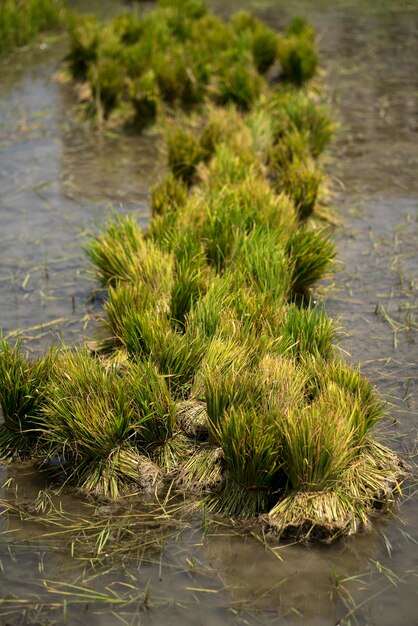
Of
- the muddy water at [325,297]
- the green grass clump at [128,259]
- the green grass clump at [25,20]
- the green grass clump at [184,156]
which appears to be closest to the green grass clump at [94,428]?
the muddy water at [325,297]

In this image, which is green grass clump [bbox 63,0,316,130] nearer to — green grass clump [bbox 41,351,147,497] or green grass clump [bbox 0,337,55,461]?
green grass clump [bbox 0,337,55,461]

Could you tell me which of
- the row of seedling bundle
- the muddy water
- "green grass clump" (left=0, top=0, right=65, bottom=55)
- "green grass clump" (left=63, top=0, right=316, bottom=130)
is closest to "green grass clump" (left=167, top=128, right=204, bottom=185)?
the muddy water

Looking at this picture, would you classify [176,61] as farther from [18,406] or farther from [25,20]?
[18,406]

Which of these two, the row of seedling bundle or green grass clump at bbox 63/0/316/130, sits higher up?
the row of seedling bundle

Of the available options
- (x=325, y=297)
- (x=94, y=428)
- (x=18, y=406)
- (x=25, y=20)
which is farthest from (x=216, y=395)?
(x=25, y=20)

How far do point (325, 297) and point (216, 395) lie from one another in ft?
5.79

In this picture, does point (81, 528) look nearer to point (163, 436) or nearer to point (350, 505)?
point (163, 436)

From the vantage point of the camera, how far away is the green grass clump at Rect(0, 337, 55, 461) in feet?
12.7

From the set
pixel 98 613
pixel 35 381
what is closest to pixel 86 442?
pixel 35 381

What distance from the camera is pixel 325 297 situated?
17.3 ft

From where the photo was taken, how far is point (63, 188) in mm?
7023

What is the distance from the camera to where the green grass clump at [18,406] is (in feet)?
12.7

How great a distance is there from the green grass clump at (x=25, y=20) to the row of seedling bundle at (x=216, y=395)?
6774 mm

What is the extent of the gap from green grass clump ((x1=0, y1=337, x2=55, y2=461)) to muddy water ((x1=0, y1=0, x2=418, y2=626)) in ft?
0.49
